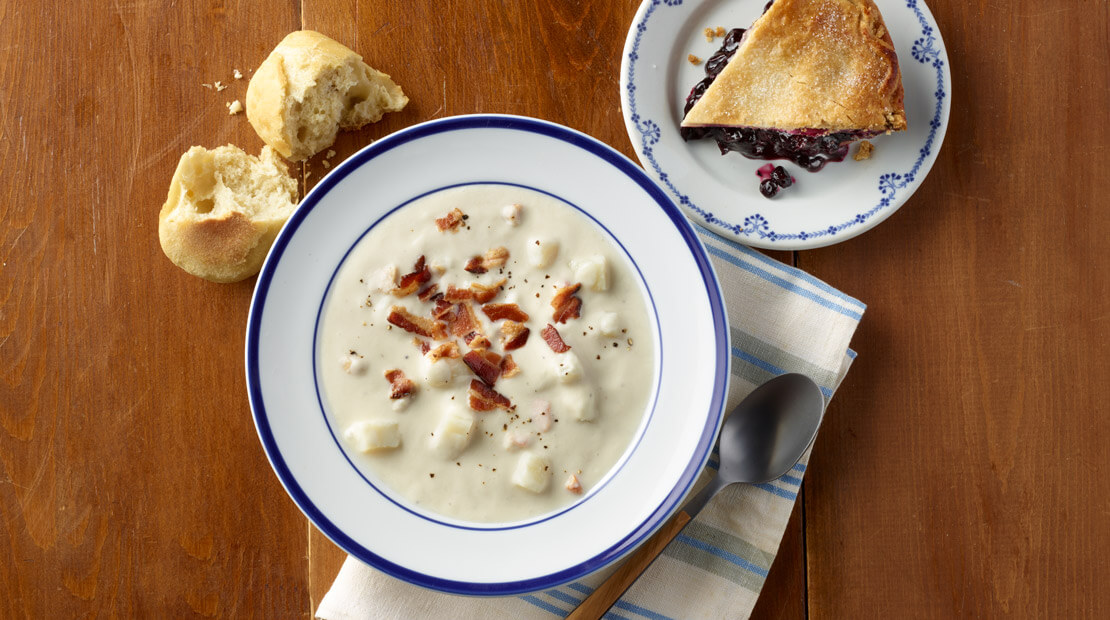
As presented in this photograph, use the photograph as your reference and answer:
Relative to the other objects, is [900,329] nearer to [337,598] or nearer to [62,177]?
[337,598]

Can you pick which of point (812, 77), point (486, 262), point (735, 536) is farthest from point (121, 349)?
point (812, 77)

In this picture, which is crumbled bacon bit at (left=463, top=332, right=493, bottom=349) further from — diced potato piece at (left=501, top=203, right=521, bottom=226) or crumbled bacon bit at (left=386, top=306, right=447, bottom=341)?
diced potato piece at (left=501, top=203, right=521, bottom=226)

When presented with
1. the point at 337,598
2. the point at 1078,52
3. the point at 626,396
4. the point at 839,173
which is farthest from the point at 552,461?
the point at 1078,52

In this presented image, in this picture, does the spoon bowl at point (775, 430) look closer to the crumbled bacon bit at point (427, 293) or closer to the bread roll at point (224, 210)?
the crumbled bacon bit at point (427, 293)

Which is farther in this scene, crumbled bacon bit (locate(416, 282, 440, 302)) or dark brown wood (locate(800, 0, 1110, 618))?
dark brown wood (locate(800, 0, 1110, 618))

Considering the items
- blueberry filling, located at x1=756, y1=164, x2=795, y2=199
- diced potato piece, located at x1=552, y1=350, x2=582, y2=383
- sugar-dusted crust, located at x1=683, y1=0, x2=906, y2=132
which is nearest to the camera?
diced potato piece, located at x1=552, y1=350, x2=582, y2=383

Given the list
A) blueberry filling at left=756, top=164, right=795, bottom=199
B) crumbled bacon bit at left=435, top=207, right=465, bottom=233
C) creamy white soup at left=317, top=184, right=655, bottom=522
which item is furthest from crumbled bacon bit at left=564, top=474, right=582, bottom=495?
blueberry filling at left=756, top=164, right=795, bottom=199
